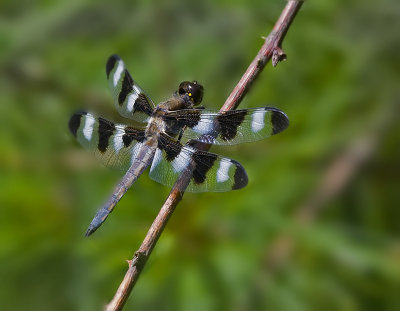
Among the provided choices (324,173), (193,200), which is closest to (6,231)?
(193,200)

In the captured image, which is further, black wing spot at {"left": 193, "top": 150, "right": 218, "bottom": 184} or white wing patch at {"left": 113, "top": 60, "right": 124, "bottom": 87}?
white wing patch at {"left": 113, "top": 60, "right": 124, "bottom": 87}

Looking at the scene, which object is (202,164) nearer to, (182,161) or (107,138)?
(182,161)

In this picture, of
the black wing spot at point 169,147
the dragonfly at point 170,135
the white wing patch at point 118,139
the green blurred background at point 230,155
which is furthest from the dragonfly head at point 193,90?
the green blurred background at point 230,155

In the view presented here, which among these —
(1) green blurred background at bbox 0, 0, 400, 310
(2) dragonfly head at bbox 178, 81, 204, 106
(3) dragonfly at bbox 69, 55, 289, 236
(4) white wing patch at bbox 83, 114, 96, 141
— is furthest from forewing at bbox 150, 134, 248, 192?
(1) green blurred background at bbox 0, 0, 400, 310

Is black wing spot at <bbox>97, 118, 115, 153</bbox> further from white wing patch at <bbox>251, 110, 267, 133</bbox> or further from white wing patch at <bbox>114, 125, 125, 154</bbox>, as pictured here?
white wing patch at <bbox>251, 110, 267, 133</bbox>

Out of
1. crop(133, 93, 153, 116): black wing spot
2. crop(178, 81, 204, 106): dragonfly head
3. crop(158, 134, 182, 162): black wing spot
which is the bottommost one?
crop(158, 134, 182, 162): black wing spot

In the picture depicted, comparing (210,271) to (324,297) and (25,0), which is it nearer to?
(324,297)

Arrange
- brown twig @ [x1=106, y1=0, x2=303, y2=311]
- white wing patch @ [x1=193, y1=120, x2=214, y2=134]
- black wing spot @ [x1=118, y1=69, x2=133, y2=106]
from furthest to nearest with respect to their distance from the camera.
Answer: black wing spot @ [x1=118, y1=69, x2=133, y2=106] < white wing patch @ [x1=193, y1=120, x2=214, y2=134] < brown twig @ [x1=106, y1=0, x2=303, y2=311]

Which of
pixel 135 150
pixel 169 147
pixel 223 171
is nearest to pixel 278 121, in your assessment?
pixel 223 171
